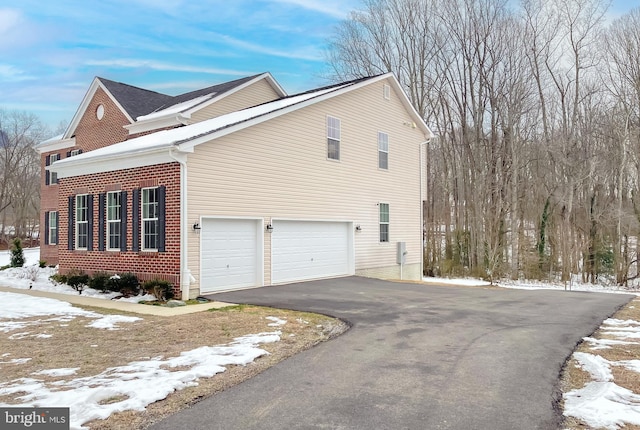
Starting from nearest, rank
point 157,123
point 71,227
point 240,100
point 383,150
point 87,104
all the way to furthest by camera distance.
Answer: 1. point 71,227
2. point 157,123
3. point 383,150
4. point 240,100
5. point 87,104

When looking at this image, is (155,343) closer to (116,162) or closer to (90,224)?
(116,162)

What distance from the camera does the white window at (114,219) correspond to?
535 inches

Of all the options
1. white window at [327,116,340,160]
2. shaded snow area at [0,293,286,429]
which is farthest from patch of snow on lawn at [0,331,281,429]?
white window at [327,116,340,160]

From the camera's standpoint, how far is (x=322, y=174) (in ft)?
53.9

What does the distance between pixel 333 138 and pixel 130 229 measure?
294 inches

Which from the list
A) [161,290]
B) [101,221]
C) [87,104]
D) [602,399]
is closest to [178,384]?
[602,399]

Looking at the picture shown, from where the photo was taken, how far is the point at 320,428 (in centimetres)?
416

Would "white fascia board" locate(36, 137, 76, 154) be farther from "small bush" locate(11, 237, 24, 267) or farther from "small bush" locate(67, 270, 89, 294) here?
"small bush" locate(67, 270, 89, 294)

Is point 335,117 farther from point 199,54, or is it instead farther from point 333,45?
point 333,45

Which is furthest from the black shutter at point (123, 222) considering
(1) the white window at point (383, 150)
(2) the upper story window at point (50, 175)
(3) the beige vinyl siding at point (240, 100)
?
(2) the upper story window at point (50, 175)

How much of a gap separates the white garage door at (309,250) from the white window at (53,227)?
595 inches

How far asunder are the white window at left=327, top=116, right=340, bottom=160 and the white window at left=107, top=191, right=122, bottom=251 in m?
6.91

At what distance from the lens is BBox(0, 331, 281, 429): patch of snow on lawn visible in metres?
4.61

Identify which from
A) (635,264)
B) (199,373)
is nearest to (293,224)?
(199,373)
